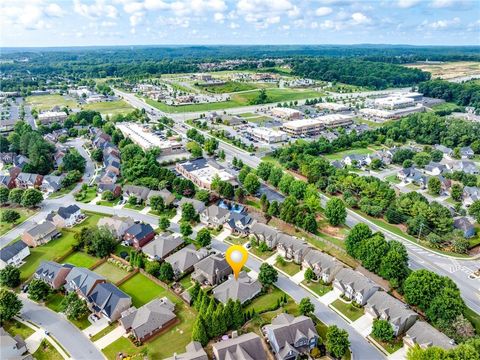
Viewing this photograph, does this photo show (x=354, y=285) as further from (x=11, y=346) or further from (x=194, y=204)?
(x=11, y=346)

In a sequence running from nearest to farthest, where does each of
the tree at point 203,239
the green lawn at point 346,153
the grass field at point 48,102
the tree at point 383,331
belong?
the tree at point 383,331
the tree at point 203,239
the green lawn at point 346,153
the grass field at point 48,102

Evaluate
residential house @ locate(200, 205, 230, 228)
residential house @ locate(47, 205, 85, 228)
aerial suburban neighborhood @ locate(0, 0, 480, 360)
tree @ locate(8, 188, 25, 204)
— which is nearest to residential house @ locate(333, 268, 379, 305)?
aerial suburban neighborhood @ locate(0, 0, 480, 360)

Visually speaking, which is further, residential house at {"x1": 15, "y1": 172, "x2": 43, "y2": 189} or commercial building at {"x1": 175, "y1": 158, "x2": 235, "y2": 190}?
commercial building at {"x1": 175, "y1": 158, "x2": 235, "y2": 190}

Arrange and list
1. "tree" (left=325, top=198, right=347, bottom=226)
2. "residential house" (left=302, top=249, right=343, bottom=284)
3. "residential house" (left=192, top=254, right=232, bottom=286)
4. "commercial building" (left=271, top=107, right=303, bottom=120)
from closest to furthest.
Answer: "residential house" (left=192, top=254, right=232, bottom=286), "residential house" (left=302, top=249, right=343, bottom=284), "tree" (left=325, top=198, right=347, bottom=226), "commercial building" (left=271, top=107, right=303, bottom=120)

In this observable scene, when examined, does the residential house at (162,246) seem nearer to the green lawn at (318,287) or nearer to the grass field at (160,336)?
the grass field at (160,336)

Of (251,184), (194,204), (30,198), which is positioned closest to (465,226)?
(251,184)

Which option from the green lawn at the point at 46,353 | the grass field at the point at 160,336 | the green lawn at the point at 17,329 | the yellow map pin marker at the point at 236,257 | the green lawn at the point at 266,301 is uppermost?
the yellow map pin marker at the point at 236,257

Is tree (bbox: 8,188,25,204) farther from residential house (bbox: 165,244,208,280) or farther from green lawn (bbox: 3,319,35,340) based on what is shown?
residential house (bbox: 165,244,208,280)

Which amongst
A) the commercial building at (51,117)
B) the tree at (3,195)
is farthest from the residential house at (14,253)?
the commercial building at (51,117)
